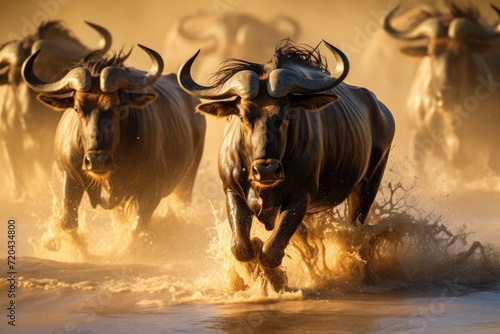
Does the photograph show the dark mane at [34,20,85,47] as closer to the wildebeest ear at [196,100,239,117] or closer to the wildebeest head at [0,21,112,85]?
the wildebeest head at [0,21,112,85]

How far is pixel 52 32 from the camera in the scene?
49.7 feet

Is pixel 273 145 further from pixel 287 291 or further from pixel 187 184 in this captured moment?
pixel 187 184

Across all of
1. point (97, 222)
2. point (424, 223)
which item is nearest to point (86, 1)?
point (97, 222)

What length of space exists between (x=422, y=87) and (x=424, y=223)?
29.8ft

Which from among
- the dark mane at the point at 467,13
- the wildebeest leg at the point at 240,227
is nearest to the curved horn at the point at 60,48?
the dark mane at the point at 467,13

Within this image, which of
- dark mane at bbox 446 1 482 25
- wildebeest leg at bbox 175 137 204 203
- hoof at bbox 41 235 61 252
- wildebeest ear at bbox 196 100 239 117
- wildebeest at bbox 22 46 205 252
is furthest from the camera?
dark mane at bbox 446 1 482 25

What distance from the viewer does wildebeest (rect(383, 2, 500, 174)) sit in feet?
56.7

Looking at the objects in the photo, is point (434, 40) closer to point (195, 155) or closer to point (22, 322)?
point (195, 155)

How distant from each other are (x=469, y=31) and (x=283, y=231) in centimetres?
1059

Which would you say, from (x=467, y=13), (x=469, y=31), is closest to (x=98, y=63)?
(x=469, y=31)

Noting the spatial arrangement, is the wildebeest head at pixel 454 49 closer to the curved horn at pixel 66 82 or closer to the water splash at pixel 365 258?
the water splash at pixel 365 258

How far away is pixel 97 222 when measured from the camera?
46.9ft

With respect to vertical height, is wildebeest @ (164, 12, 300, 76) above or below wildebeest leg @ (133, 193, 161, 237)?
above

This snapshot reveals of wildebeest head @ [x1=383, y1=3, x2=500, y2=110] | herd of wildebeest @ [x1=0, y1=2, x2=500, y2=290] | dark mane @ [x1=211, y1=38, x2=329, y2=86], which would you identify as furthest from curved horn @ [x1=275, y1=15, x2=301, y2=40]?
dark mane @ [x1=211, y1=38, x2=329, y2=86]
